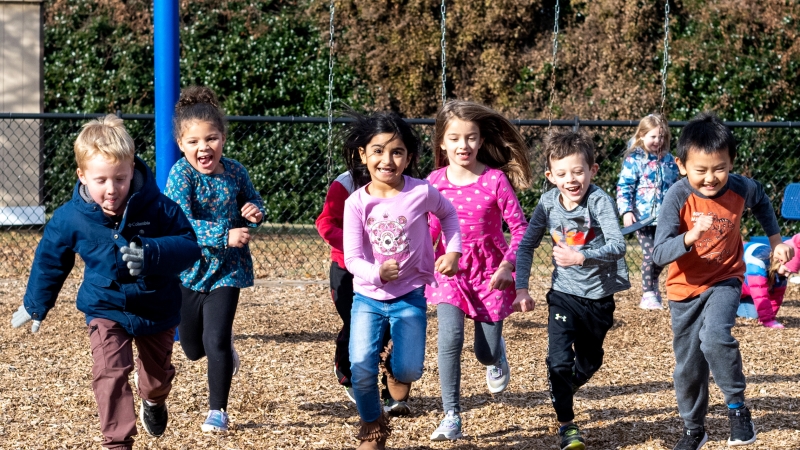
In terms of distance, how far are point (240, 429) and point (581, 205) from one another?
1788 mm

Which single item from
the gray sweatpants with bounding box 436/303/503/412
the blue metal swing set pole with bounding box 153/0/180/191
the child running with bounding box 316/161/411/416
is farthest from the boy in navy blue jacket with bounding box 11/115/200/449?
the blue metal swing set pole with bounding box 153/0/180/191

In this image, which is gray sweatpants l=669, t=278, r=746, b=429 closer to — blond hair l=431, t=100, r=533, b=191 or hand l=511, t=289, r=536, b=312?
hand l=511, t=289, r=536, b=312

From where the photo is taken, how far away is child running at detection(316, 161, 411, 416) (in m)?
4.54

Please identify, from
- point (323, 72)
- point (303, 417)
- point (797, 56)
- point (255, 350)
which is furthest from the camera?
point (323, 72)

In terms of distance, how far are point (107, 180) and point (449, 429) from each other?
177 centimetres

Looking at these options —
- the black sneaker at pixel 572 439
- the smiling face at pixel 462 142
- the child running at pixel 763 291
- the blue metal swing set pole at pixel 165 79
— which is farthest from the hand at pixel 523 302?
the child running at pixel 763 291

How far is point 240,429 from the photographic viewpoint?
4.33 m

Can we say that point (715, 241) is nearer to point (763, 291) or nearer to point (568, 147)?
point (568, 147)

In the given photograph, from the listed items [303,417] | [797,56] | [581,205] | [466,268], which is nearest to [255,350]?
[303,417]

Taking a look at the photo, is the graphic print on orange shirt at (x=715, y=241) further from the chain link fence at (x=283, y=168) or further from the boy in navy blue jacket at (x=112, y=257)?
the chain link fence at (x=283, y=168)

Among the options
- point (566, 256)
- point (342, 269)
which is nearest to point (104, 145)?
point (342, 269)

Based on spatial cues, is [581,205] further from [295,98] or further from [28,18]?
[28,18]

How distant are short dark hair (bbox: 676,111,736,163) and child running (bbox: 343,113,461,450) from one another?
97cm

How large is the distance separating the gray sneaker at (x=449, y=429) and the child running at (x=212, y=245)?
3.05ft
